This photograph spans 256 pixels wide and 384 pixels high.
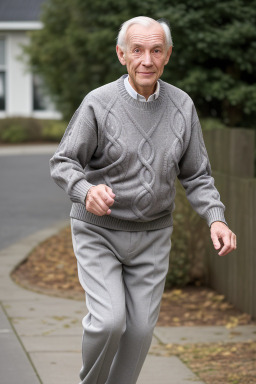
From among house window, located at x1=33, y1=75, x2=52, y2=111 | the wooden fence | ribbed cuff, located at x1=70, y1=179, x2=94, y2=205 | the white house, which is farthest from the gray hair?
house window, located at x1=33, y1=75, x2=52, y2=111

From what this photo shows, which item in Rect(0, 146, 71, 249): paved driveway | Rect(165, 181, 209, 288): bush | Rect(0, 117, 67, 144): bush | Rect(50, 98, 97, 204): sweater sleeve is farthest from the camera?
Rect(0, 117, 67, 144): bush

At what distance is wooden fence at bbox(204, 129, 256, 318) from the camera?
6641 millimetres

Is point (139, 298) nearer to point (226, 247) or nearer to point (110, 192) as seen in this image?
point (226, 247)

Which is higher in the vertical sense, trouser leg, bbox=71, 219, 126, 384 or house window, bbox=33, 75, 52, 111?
trouser leg, bbox=71, 219, 126, 384

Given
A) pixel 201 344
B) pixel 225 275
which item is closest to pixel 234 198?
pixel 225 275

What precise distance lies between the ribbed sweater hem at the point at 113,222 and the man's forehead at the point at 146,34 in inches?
28.3

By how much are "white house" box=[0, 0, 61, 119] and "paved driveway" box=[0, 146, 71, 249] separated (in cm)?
945

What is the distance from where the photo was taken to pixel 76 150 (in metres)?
3.75

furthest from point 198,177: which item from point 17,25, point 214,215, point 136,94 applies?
point 17,25

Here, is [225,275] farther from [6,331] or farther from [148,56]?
[148,56]

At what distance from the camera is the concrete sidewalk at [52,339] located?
5.19 meters

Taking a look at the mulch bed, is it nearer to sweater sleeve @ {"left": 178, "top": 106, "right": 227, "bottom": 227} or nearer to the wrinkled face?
sweater sleeve @ {"left": 178, "top": 106, "right": 227, "bottom": 227}

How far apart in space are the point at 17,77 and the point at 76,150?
29165mm

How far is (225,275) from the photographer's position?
7.23 metres
